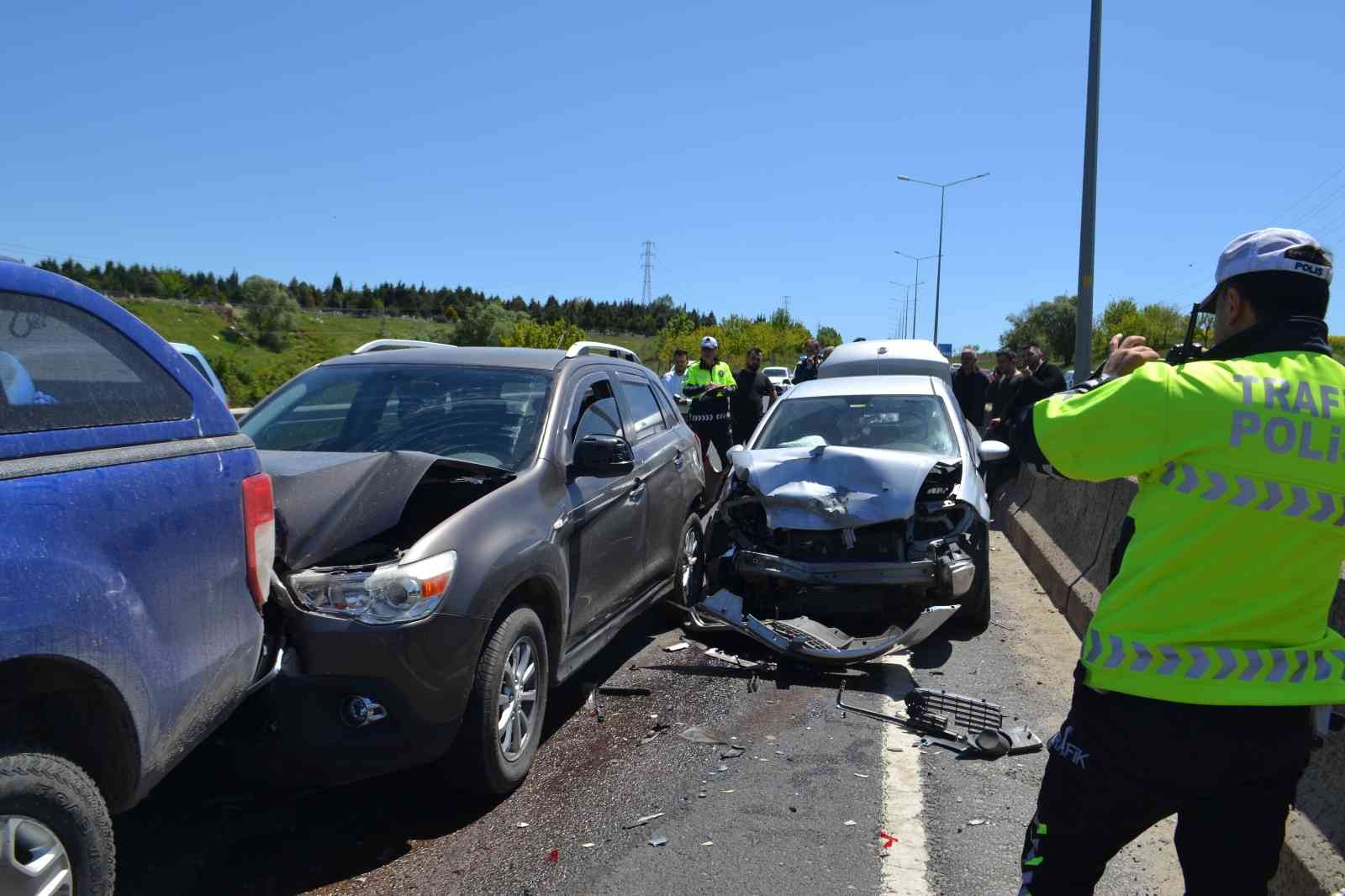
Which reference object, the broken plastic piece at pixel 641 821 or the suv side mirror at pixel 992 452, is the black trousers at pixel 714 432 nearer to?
the suv side mirror at pixel 992 452

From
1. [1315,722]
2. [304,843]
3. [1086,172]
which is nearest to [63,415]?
[304,843]

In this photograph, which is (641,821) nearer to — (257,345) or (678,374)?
(678,374)

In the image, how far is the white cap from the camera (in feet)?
7.20

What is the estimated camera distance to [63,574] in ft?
7.20

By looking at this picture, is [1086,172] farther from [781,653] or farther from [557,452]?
[557,452]

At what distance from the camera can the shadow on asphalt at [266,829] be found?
3.50 metres

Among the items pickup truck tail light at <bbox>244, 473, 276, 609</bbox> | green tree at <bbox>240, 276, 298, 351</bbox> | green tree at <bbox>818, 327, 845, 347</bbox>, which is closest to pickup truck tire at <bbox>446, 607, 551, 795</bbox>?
pickup truck tail light at <bbox>244, 473, 276, 609</bbox>

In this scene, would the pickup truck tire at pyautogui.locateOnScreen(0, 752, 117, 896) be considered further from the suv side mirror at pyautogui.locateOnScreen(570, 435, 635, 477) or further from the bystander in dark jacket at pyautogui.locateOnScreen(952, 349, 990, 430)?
the bystander in dark jacket at pyautogui.locateOnScreen(952, 349, 990, 430)

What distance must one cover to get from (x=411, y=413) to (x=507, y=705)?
176 cm

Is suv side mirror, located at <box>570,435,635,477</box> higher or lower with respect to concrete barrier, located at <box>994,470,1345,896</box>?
higher

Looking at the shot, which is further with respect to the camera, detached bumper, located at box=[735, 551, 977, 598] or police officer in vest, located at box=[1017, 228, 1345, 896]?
detached bumper, located at box=[735, 551, 977, 598]

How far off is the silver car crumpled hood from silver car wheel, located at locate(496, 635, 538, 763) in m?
2.30

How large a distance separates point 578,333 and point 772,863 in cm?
6469

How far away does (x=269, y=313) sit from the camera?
65.6 meters
